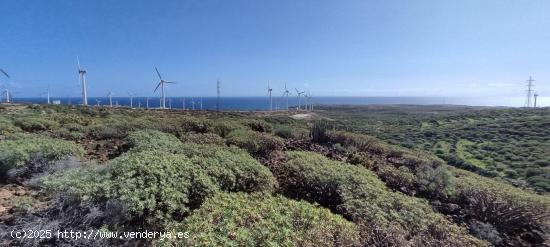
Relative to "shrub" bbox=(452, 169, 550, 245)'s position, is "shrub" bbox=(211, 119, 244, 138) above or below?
above

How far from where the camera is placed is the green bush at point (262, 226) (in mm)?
4254

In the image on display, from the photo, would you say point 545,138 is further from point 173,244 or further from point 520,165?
point 173,244

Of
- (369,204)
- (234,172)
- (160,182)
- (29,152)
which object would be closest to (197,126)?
(29,152)

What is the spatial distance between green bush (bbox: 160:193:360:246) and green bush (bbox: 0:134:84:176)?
5.18 metres

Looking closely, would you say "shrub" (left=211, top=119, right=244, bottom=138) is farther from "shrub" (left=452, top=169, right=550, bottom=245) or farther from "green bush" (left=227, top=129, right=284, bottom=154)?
"shrub" (left=452, top=169, right=550, bottom=245)

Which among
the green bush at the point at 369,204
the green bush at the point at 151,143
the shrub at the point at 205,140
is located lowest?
the green bush at the point at 369,204

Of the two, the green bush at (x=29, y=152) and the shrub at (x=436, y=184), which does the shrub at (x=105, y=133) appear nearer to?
the green bush at (x=29, y=152)

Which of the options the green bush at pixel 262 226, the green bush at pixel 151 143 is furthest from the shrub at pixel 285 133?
the green bush at pixel 262 226

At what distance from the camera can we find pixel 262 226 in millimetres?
4676

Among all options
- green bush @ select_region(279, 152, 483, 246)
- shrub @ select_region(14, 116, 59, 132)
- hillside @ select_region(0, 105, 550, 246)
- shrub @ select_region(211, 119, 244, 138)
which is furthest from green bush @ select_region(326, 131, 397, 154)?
shrub @ select_region(14, 116, 59, 132)

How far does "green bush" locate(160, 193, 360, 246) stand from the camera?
425cm

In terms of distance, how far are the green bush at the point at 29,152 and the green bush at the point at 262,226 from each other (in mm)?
5183

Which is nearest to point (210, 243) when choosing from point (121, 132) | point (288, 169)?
point (288, 169)

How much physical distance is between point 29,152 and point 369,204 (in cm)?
827
